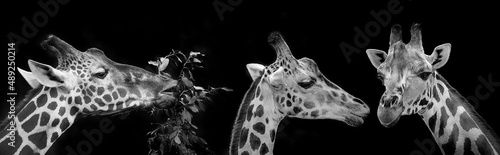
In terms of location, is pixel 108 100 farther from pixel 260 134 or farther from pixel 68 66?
pixel 260 134

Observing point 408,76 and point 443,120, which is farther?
point 443,120

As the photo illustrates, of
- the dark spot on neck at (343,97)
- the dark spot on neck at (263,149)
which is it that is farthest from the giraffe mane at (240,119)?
the dark spot on neck at (343,97)

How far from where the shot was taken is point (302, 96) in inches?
261

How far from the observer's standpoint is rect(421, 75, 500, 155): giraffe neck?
6398 mm

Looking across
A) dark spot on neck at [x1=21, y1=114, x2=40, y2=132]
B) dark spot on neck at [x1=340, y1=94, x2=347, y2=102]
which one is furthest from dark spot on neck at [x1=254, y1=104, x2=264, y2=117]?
dark spot on neck at [x1=21, y1=114, x2=40, y2=132]

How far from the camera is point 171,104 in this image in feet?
21.6

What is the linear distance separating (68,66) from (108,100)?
1.56 ft

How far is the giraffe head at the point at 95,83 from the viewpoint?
632 centimetres

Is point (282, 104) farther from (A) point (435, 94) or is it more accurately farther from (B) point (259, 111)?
(A) point (435, 94)

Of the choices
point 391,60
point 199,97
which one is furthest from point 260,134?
point 391,60

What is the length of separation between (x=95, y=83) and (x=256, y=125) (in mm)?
1536

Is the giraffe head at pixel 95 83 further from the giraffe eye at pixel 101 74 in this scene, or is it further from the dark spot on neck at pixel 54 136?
the dark spot on neck at pixel 54 136

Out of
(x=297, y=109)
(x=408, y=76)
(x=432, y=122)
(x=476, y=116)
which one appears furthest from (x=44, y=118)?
(x=476, y=116)

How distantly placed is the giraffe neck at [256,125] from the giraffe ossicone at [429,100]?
1.01 m
